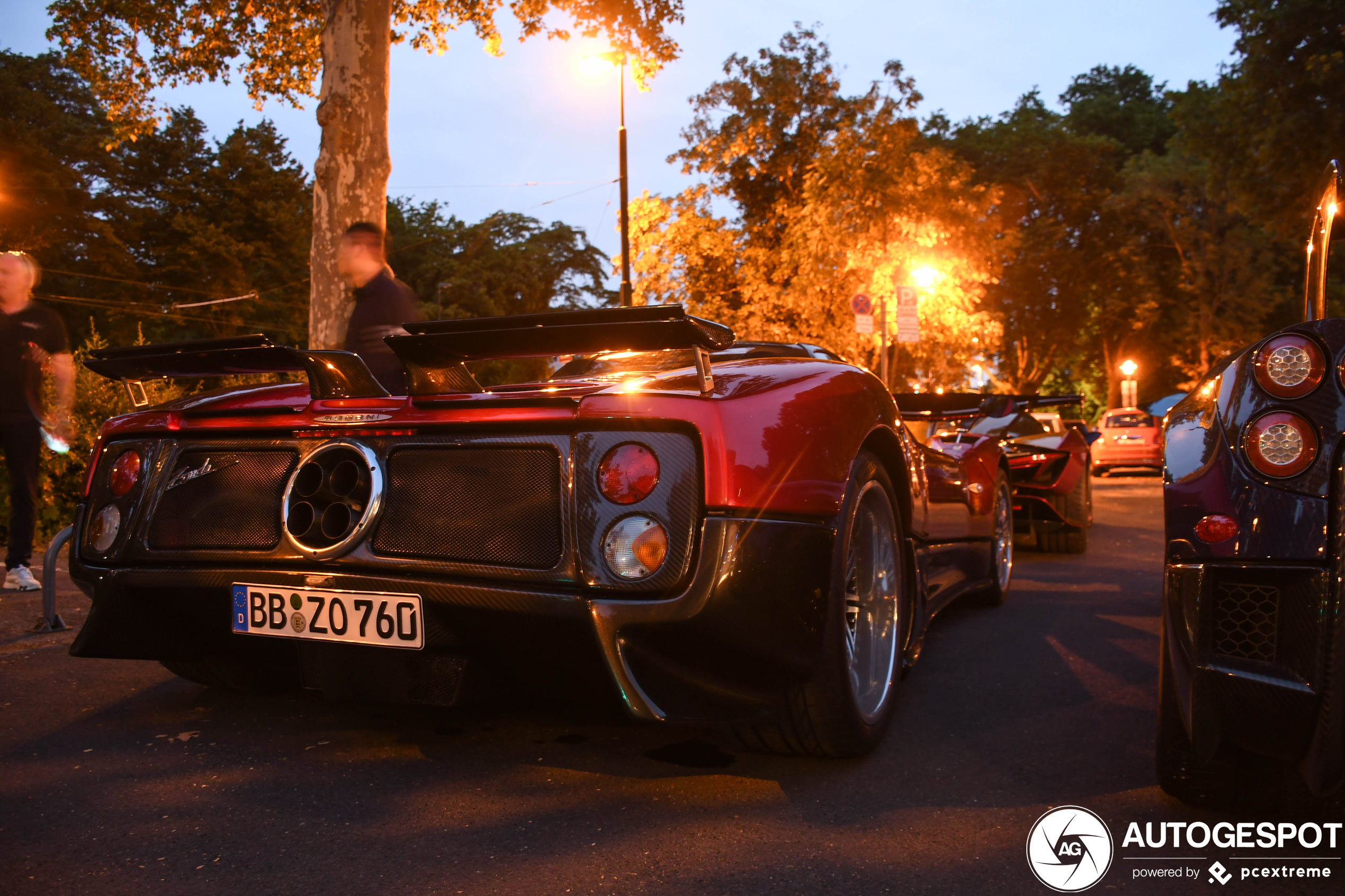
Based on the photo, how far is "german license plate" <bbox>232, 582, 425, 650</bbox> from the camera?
2.30 m

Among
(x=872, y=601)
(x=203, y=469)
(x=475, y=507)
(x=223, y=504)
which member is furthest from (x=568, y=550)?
(x=872, y=601)

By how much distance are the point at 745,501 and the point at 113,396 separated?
7.41m

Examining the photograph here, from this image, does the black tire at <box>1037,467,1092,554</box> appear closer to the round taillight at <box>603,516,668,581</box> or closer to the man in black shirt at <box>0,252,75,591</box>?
the round taillight at <box>603,516,668,581</box>

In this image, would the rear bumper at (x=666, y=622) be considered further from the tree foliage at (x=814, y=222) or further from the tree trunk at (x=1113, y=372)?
the tree trunk at (x=1113, y=372)

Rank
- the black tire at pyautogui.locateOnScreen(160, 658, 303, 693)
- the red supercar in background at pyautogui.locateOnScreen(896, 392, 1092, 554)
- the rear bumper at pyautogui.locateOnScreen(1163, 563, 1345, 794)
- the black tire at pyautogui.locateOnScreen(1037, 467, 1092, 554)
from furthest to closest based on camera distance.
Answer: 1. the black tire at pyautogui.locateOnScreen(1037, 467, 1092, 554)
2. the red supercar in background at pyautogui.locateOnScreen(896, 392, 1092, 554)
3. the black tire at pyautogui.locateOnScreen(160, 658, 303, 693)
4. the rear bumper at pyautogui.locateOnScreen(1163, 563, 1345, 794)

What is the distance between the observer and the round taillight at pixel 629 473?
221cm

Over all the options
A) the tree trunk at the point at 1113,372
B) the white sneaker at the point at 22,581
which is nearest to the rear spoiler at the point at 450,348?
the white sneaker at the point at 22,581

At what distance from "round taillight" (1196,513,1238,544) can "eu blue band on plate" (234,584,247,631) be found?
216 centimetres

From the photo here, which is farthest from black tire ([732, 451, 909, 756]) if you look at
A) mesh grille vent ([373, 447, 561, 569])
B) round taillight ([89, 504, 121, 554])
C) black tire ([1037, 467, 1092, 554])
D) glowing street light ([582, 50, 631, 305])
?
glowing street light ([582, 50, 631, 305])

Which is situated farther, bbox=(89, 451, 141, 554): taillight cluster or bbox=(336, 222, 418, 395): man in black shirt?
bbox=(336, 222, 418, 395): man in black shirt

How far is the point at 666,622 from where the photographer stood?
2.13 meters

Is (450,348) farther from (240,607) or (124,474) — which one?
(124,474)

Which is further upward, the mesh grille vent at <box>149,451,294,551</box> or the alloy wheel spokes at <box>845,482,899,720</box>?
the mesh grille vent at <box>149,451,294,551</box>

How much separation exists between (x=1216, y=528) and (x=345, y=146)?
23.2ft
